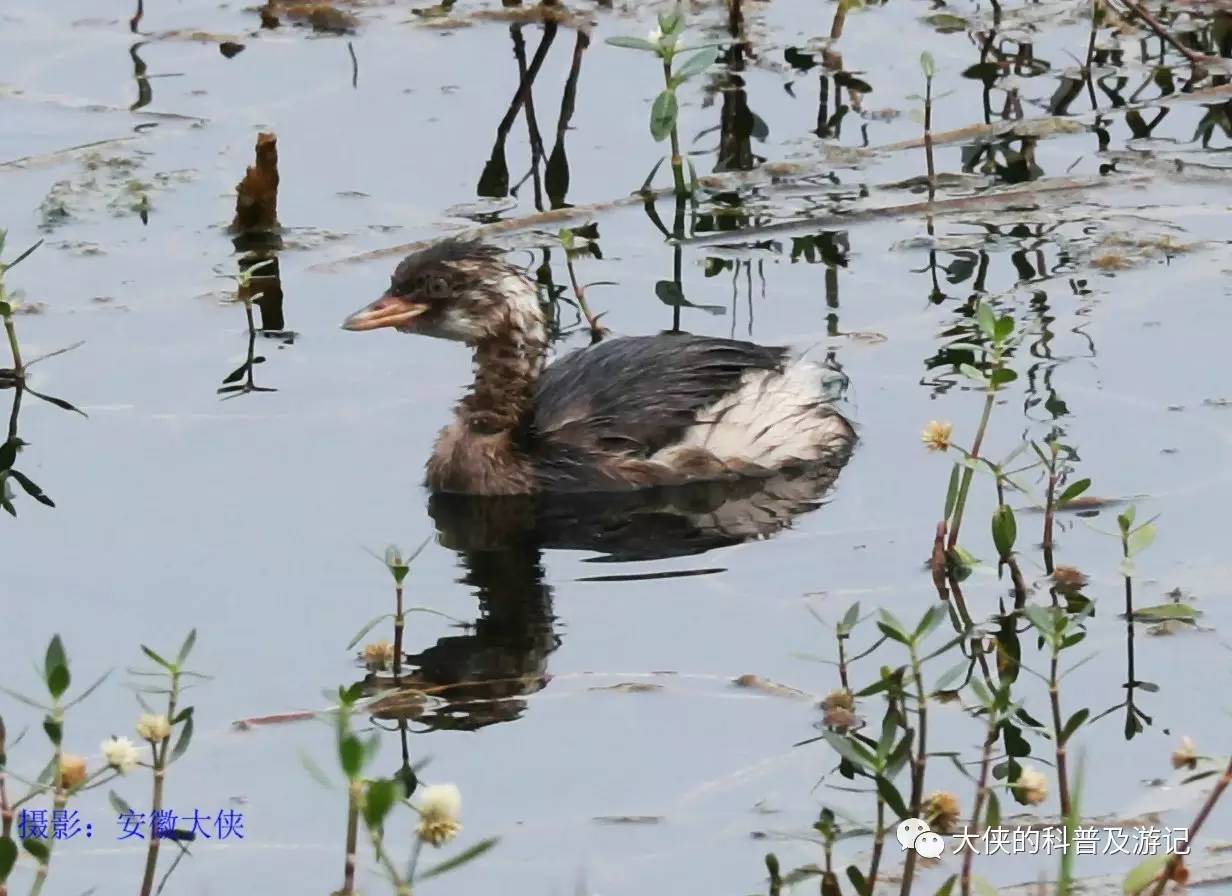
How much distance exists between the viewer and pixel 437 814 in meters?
4.10

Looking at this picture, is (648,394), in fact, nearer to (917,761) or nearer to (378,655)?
(378,655)

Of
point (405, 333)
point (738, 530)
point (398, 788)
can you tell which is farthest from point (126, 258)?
point (398, 788)

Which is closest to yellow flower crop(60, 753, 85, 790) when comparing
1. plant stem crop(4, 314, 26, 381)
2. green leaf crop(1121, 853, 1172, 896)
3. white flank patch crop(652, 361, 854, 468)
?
green leaf crop(1121, 853, 1172, 896)

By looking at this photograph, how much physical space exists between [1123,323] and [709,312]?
1414mm

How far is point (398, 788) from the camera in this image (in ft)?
12.4

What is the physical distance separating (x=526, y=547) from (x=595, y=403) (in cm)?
76

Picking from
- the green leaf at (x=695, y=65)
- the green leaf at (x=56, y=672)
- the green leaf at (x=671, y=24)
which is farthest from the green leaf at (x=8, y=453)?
the green leaf at (x=56, y=672)

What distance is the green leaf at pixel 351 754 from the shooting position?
3799mm

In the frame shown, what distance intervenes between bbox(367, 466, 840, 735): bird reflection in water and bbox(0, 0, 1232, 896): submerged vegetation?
20mm

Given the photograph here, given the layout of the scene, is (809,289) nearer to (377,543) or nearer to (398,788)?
(377,543)

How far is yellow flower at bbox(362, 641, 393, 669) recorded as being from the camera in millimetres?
6379

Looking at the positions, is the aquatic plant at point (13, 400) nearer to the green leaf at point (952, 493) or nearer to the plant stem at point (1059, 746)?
the green leaf at point (952, 493)

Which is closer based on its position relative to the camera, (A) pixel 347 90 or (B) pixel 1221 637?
(B) pixel 1221 637

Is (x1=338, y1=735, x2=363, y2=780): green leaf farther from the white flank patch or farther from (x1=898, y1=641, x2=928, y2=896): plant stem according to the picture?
the white flank patch
